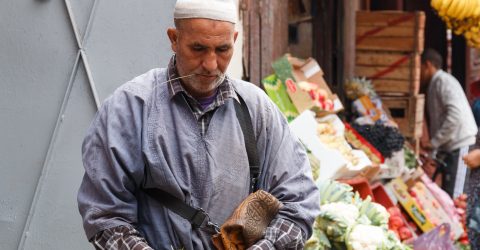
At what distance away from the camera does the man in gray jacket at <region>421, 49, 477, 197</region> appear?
1064cm

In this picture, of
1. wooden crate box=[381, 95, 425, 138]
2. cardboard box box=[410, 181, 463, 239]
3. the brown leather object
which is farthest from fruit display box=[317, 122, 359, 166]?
the brown leather object

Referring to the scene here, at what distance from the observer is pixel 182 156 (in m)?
3.41

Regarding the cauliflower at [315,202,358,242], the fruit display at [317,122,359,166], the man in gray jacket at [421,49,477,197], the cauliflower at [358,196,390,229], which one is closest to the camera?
the cauliflower at [315,202,358,242]

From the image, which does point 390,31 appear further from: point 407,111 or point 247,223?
point 247,223

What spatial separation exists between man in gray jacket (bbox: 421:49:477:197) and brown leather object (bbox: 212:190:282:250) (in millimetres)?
7384

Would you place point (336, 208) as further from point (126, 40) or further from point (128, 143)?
point (128, 143)

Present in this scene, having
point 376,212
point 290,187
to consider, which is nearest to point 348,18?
point 376,212

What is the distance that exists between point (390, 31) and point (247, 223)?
6.64 metres

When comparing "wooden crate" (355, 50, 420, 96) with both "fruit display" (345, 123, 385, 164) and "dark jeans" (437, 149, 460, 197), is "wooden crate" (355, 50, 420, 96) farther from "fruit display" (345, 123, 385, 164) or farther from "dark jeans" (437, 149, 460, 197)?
"fruit display" (345, 123, 385, 164)

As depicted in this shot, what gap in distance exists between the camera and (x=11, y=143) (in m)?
5.65

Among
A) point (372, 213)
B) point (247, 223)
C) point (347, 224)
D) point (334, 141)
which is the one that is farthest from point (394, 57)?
point (247, 223)

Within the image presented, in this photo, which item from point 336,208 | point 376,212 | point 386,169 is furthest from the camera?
point 386,169

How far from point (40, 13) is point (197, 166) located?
2.50 metres

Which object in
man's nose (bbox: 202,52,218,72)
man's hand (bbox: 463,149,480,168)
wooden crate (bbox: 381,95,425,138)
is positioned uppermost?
man's nose (bbox: 202,52,218,72)
